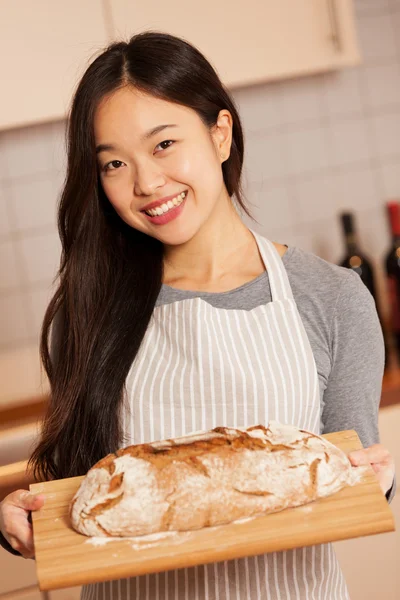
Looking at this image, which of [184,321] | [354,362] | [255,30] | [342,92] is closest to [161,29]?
[255,30]

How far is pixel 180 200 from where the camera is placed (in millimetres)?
1139

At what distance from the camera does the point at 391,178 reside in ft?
8.30

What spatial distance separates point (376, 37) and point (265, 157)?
1.66ft

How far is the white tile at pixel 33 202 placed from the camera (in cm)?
230

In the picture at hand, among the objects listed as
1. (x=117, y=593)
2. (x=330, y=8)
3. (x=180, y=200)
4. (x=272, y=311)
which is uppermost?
(x=330, y=8)

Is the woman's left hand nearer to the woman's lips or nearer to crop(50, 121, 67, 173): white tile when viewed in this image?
the woman's lips

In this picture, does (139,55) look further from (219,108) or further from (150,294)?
(150,294)

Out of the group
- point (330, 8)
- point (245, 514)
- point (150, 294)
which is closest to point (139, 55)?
point (150, 294)

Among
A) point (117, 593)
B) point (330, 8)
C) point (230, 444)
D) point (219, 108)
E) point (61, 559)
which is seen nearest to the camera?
point (61, 559)

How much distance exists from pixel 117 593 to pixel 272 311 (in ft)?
1.48

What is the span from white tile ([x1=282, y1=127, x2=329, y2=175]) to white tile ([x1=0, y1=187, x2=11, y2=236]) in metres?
0.86

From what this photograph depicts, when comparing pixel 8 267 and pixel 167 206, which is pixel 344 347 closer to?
pixel 167 206

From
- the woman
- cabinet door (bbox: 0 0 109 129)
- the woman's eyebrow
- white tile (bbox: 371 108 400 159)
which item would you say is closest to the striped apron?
the woman

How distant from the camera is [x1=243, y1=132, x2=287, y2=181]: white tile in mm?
2441
